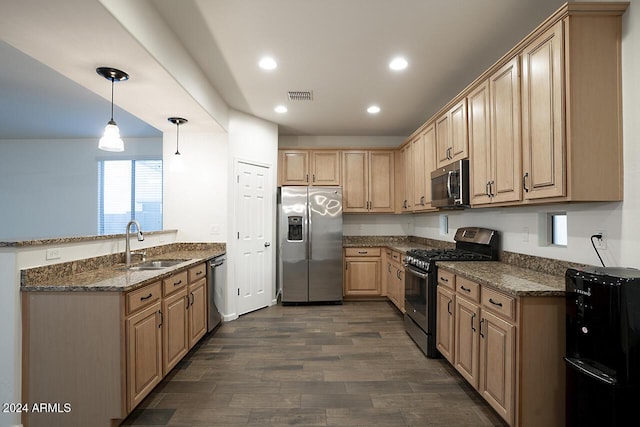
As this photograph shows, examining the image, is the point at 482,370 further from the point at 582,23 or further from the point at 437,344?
the point at 582,23

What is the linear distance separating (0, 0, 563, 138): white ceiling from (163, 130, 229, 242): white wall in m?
0.40

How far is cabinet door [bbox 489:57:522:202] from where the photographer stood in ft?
7.29

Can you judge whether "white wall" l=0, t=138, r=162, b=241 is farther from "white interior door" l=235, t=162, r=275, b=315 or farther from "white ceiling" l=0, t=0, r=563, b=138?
"white interior door" l=235, t=162, r=275, b=315

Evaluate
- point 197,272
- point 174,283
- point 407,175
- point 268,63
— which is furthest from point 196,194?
point 407,175

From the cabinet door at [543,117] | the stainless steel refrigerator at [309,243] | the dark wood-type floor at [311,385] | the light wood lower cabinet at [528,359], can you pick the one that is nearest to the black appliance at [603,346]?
the light wood lower cabinet at [528,359]

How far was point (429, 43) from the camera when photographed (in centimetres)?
263

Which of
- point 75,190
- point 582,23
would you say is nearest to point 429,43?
point 582,23

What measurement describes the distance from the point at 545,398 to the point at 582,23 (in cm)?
214

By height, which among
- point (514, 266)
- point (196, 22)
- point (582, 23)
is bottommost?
point (514, 266)

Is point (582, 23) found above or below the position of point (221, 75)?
below

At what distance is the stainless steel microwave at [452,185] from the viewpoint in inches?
118

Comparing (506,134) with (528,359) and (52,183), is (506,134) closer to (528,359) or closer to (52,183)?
(528,359)

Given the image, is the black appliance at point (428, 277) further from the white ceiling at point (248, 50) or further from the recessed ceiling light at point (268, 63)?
the recessed ceiling light at point (268, 63)

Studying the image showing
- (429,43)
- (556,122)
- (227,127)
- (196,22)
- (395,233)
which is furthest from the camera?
(395,233)
